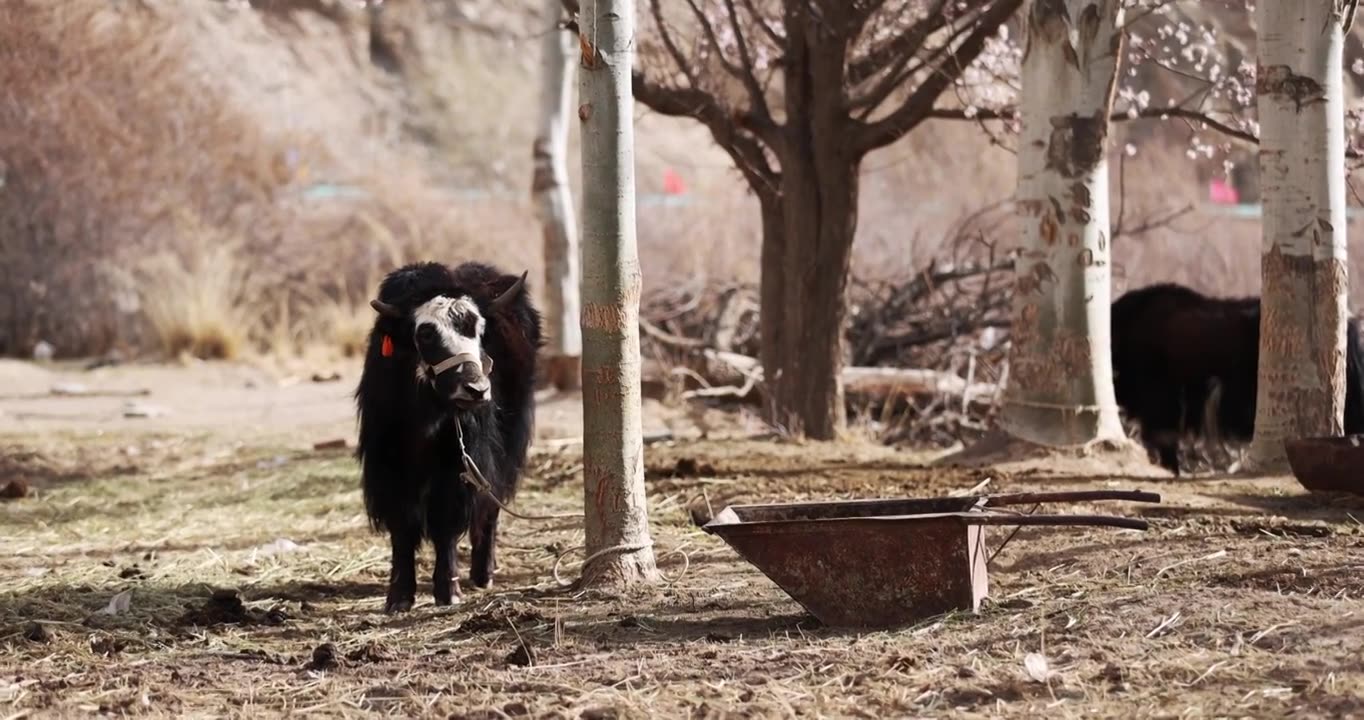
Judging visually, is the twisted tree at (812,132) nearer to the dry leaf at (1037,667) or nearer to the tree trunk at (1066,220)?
the tree trunk at (1066,220)

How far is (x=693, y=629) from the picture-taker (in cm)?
568

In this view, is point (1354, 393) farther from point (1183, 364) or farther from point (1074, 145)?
point (1074, 145)

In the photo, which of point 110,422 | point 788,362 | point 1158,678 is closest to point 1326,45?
point 788,362

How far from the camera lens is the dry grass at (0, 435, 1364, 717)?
4.56 metres

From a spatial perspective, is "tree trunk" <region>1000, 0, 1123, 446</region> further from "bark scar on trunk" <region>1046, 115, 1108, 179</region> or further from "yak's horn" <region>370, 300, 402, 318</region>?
"yak's horn" <region>370, 300, 402, 318</region>

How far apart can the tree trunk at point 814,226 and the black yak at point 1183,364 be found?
208 cm

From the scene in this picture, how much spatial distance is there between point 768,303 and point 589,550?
5220 millimetres

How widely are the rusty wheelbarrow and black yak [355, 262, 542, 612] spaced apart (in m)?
1.48

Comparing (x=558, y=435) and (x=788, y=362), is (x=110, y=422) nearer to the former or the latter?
(x=558, y=435)

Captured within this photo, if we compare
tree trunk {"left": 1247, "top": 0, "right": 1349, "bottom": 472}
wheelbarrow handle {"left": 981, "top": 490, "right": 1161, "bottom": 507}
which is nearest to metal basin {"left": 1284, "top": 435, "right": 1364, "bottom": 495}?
tree trunk {"left": 1247, "top": 0, "right": 1349, "bottom": 472}

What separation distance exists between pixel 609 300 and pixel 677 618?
126cm

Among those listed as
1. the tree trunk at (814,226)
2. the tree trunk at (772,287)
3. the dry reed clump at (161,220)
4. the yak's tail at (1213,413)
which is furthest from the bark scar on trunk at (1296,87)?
the dry reed clump at (161,220)

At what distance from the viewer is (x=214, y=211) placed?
19844 mm

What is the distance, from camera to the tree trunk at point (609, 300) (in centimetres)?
Answer: 628
